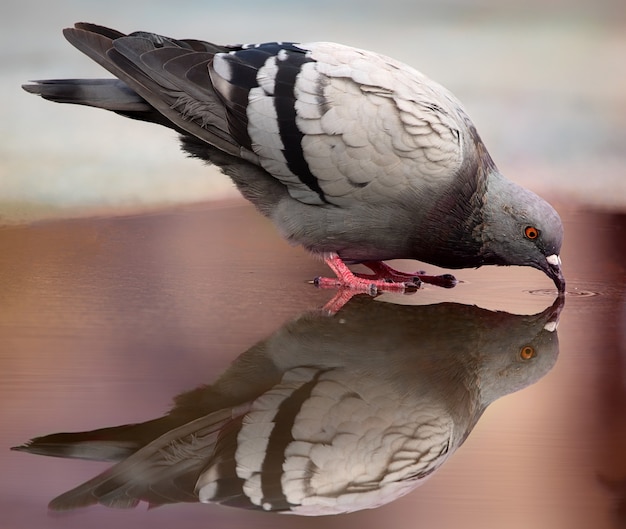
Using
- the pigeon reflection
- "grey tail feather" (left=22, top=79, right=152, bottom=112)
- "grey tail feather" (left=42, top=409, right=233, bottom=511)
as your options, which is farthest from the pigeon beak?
"grey tail feather" (left=42, top=409, right=233, bottom=511)

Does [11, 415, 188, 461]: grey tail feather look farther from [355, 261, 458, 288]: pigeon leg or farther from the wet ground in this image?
[355, 261, 458, 288]: pigeon leg

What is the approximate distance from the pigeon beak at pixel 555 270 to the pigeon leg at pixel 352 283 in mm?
420

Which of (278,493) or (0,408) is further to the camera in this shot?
(0,408)

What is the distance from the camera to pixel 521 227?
303cm

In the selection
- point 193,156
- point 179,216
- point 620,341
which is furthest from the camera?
point 179,216

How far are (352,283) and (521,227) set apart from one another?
56cm

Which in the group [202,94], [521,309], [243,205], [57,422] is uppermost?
[202,94]

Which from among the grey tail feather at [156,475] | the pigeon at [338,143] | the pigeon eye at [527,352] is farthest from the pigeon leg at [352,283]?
the grey tail feather at [156,475]

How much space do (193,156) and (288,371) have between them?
135 cm

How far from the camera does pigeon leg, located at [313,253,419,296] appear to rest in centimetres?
308

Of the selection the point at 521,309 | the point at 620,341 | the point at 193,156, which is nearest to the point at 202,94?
the point at 193,156

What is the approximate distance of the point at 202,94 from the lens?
3020 mm

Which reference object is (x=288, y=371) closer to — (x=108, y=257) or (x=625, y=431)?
(x=625, y=431)

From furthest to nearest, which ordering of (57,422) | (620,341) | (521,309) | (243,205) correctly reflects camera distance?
(243,205)
(521,309)
(620,341)
(57,422)
